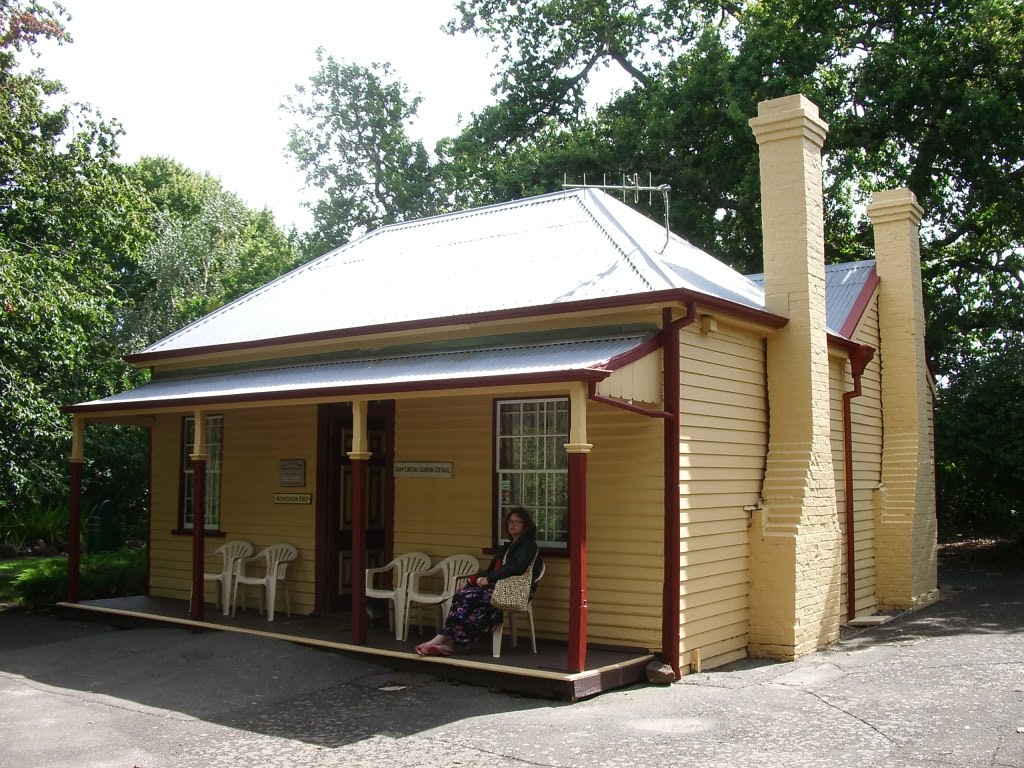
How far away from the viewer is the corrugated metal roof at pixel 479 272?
1053cm

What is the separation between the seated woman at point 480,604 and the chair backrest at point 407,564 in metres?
1.68

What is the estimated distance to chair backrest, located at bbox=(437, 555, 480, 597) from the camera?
10102 mm

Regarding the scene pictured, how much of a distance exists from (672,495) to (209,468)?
7036 millimetres

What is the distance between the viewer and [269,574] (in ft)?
38.2

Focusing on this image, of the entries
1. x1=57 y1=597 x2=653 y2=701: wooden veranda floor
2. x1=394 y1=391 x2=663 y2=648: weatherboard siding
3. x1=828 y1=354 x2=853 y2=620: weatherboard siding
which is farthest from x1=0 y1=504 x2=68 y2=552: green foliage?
x1=828 y1=354 x2=853 y2=620: weatherboard siding

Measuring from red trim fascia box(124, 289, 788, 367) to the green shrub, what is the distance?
3622 mm

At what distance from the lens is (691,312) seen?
918 centimetres

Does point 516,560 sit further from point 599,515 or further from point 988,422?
point 988,422

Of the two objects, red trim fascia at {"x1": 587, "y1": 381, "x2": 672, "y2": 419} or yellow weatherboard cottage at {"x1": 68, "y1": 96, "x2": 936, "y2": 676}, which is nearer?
red trim fascia at {"x1": 587, "y1": 381, "x2": 672, "y2": 419}

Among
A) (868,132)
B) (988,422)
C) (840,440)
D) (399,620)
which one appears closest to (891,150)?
(868,132)

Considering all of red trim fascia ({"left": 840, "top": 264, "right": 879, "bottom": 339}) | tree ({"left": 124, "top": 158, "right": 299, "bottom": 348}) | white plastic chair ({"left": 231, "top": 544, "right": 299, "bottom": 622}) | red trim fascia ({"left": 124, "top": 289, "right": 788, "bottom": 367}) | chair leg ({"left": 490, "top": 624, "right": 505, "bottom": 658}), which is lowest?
chair leg ({"left": 490, "top": 624, "right": 505, "bottom": 658})

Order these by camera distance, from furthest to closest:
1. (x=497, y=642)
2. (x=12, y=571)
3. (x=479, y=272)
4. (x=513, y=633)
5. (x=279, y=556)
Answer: (x=12, y=571)
(x=279, y=556)
(x=479, y=272)
(x=513, y=633)
(x=497, y=642)

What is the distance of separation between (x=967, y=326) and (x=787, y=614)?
Answer: 13548 mm

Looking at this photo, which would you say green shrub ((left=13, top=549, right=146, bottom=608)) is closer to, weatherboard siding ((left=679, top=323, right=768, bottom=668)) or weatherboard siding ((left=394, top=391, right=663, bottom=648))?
weatherboard siding ((left=394, top=391, right=663, bottom=648))
